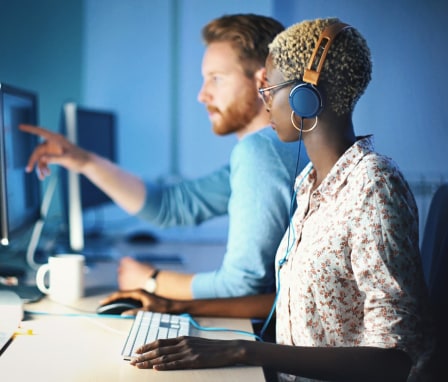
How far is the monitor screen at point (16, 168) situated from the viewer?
1554 millimetres

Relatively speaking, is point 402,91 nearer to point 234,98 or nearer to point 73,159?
point 234,98

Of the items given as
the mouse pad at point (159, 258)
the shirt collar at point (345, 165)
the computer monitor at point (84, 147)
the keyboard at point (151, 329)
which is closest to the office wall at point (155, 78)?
the computer monitor at point (84, 147)

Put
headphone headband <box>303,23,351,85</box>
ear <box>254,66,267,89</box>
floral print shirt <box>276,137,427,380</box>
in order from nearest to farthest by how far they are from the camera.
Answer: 1. floral print shirt <box>276,137,427,380</box>
2. headphone headband <box>303,23,351,85</box>
3. ear <box>254,66,267,89</box>

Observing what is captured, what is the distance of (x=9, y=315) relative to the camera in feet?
4.41

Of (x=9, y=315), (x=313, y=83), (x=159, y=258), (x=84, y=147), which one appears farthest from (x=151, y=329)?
(x=84, y=147)

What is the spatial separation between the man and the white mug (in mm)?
160

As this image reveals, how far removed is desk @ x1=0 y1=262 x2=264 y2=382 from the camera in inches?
41.6

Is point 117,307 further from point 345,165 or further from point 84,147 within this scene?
point 84,147

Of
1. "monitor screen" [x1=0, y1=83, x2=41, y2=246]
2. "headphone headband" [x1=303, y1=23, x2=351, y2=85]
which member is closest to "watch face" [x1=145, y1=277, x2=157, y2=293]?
"monitor screen" [x1=0, y1=83, x2=41, y2=246]

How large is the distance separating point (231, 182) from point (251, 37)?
40cm

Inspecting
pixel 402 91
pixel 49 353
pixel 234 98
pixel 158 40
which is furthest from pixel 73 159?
pixel 158 40

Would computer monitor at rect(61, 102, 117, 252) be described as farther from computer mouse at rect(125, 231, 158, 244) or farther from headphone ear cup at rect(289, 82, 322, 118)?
headphone ear cup at rect(289, 82, 322, 118)

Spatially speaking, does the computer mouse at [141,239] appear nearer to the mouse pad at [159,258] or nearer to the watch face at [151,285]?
the mouse pad at [159,258]

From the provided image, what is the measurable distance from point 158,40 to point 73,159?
1.26 meters
